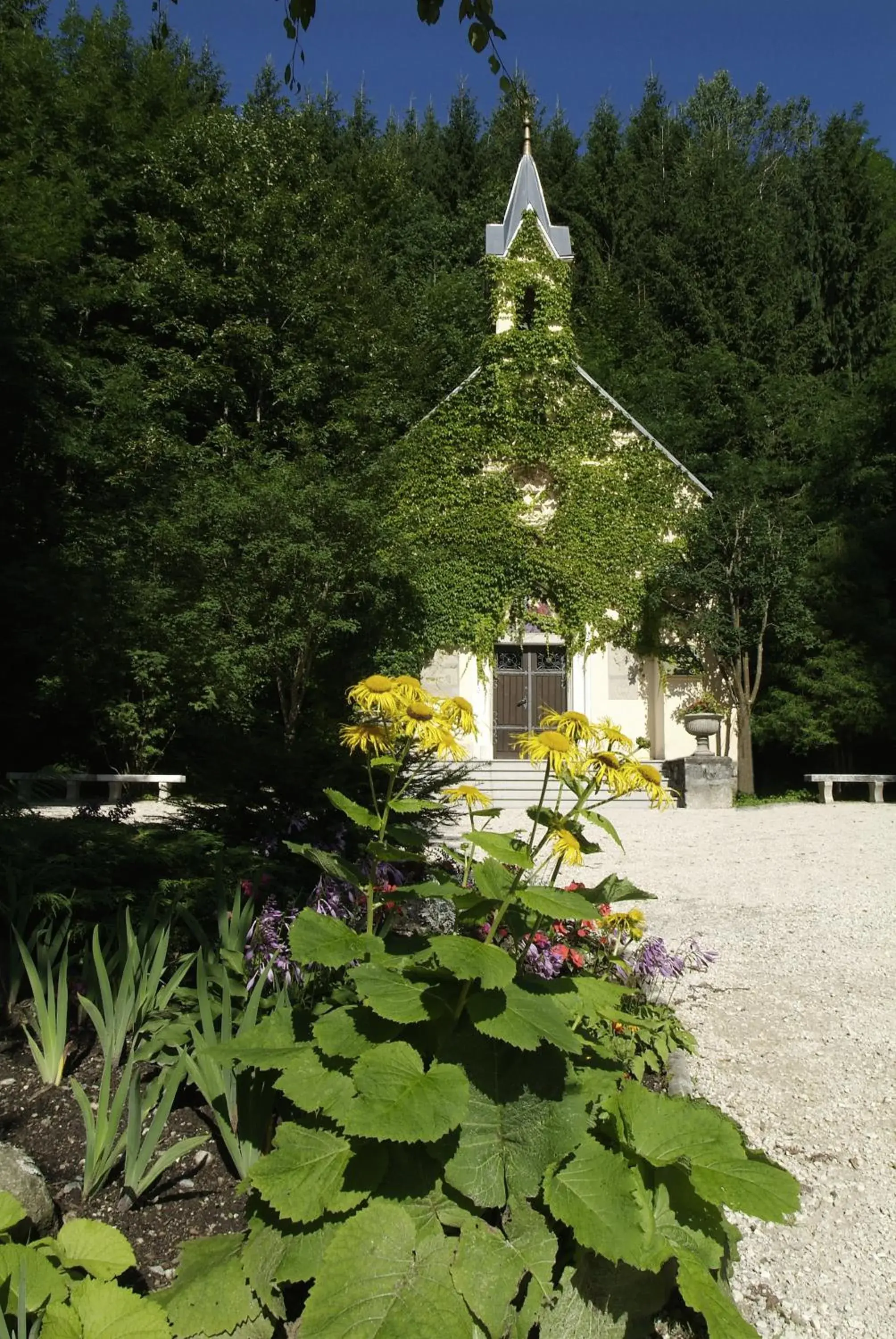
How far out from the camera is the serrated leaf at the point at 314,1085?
1.46 metres

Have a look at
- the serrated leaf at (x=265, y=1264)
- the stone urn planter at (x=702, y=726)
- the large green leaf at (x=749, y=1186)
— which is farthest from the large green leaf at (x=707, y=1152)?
the stone urn planter at (x=702, y=726)

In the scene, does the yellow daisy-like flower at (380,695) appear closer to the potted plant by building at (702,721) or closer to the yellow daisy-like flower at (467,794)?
the yellow daisy-like flower at (467,794)

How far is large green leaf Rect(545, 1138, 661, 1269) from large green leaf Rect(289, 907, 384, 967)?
52cm

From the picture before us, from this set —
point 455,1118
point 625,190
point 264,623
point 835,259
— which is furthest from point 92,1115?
point 625,190

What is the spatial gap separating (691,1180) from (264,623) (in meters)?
9.67

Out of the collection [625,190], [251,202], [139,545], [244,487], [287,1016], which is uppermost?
[625,190]

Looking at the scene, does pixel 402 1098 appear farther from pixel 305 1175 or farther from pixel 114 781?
pixel 114 781

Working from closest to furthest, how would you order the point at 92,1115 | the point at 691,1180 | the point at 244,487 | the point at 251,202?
the point at 691,1180 → the point at 92,1115 → the point at 244,487 → the point at 251,202

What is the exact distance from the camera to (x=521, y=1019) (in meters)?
1.46

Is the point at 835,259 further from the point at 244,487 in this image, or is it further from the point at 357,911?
the point at 357,911

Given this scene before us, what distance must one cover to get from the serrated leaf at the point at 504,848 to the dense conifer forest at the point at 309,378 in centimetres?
206

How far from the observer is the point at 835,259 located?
21.6 metres

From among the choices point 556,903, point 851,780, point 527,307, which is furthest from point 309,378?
point 556,903

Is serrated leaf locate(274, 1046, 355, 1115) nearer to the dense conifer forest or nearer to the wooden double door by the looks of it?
the dense conifer forest
